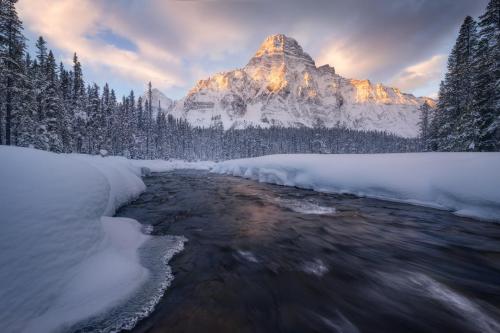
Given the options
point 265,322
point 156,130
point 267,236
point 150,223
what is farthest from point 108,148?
point 265,322

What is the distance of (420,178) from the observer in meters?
9.13

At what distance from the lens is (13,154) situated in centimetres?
411

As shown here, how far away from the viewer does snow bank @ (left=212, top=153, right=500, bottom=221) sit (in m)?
7.13

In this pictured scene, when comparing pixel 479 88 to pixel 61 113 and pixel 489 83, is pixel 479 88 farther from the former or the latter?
pixel 61 113

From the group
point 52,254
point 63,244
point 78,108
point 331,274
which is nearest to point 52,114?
point 78,108

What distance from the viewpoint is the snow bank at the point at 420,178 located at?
23.4ft

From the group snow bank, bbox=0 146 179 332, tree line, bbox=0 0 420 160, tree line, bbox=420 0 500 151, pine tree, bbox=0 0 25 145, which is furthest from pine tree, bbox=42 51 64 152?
tree line, bbox=420 0 500 151

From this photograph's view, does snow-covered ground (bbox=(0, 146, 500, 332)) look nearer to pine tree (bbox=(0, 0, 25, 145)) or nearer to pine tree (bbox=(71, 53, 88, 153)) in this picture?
pine tree (bbox=(0, 0, 25, 145))

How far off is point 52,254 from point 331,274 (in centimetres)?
451

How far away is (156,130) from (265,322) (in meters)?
67.0

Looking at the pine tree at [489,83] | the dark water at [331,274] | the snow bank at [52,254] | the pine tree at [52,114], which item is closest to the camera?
the snow bank at [52,254]

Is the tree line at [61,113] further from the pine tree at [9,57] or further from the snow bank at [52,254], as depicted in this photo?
the snow bank at [52,254]

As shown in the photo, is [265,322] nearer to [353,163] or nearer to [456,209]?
[456,209]

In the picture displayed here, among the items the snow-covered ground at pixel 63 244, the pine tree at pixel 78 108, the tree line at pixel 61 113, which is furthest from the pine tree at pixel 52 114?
the snow-covered ground at pixel 63 244
